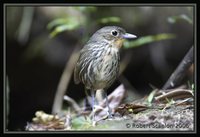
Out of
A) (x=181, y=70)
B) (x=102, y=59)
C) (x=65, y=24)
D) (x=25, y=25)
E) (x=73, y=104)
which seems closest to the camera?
(x=102, y=59)

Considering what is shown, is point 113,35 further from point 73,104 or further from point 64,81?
point 64,81

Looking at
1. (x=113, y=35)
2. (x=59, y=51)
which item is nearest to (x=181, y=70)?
(x=113, y=35)

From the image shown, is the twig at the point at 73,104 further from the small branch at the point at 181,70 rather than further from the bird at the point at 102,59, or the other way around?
the small branch at the point at 181,70

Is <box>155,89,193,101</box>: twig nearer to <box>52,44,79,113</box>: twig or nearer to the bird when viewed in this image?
the bird

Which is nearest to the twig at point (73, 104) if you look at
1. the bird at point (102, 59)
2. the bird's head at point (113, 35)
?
the bird at point (102, 59)

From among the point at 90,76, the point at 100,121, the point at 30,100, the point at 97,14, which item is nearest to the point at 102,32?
the point at 90,76

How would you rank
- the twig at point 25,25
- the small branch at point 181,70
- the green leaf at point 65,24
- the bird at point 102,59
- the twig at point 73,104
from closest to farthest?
the bird at point 102,59, the small branch at point 181,70, the twig at point 73,104, the green leaf at point 65,24, the twig at point 25,25
